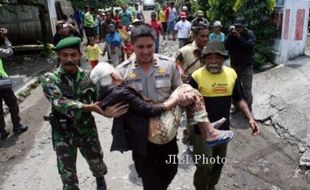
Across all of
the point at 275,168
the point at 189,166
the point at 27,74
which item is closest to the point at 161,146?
the point at 189,166

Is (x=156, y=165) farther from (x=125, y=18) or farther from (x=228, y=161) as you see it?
(x=125, y=18)

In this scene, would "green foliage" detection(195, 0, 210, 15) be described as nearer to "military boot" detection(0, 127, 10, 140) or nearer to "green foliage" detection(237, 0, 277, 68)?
"green foliage" detection(237, 0, 277, 68)

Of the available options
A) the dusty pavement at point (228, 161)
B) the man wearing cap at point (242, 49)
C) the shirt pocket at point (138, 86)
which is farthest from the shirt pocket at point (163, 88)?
the man wearing cap at point (242, 49)

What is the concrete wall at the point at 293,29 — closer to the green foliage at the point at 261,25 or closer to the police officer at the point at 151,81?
the green foliage at the point at 261,25

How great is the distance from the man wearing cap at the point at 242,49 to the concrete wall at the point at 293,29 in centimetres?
223

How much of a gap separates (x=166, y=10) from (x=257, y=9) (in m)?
9.60

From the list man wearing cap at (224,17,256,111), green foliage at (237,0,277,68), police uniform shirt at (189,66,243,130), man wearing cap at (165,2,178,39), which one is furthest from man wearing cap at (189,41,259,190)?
man wearing cap at (165,2,178,39)

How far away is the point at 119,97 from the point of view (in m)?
2.70

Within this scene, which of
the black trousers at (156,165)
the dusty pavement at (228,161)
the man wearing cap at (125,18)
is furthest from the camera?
the man wearing cap at (125,18)

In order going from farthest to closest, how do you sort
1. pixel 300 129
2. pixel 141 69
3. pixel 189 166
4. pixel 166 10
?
pixel 166 10 < pixel 300 129 < pixel 189 166 < pixel 141 69

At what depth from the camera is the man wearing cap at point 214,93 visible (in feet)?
11.6

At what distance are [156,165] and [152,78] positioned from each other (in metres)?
0.73

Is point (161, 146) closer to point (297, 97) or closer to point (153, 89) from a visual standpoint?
point (153, 89)

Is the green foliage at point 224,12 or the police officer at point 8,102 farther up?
the green foliage at point 224,12
